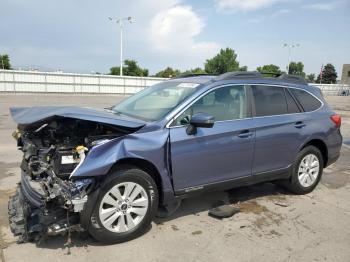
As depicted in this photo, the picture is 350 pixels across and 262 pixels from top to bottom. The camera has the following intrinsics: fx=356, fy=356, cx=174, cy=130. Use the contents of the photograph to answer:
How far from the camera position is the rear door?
475 centimetres

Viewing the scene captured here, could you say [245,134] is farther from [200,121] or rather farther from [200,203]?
[200,203]

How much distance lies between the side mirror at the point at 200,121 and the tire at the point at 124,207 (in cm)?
72

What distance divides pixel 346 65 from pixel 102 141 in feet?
365

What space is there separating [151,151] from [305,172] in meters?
2.82

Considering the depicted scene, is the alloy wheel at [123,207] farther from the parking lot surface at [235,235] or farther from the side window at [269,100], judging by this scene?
the side window at [269,100]

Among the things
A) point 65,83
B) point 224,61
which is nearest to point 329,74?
point 224,61

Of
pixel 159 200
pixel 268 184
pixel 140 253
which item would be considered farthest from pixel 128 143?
pixel 268 184

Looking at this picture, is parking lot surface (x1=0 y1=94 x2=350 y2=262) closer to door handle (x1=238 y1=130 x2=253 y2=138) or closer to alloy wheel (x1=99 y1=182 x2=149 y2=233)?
alloy wheel (x1=99 y1=182 x2=149 y2=233)

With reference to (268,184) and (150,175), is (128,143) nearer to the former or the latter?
(150,175)

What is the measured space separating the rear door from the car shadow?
618mm

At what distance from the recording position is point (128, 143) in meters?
3.65

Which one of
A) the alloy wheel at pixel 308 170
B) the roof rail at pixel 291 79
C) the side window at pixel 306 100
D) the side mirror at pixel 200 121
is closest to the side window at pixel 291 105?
the side window at pixel 306 100

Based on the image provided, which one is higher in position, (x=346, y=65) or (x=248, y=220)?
(x=346, y=65)

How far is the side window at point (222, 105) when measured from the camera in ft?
13.7
